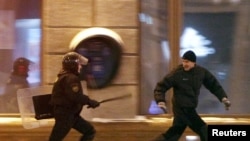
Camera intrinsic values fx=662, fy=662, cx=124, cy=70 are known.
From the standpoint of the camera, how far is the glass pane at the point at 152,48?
10391mm

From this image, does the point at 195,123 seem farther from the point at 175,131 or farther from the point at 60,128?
the point at 60,128

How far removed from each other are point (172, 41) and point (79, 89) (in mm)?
2487

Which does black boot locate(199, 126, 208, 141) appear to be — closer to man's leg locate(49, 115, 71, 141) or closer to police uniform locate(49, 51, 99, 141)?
police uniform locate(49, 51, 99, 141)

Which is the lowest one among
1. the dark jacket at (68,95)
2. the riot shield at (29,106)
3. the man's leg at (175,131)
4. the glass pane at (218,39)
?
the man's leg at (175,131)

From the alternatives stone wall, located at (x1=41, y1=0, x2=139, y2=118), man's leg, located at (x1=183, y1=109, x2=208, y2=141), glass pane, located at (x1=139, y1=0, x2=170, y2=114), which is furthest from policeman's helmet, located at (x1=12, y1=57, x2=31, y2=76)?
man's leg, located at (x1=183, y1=109, x2=208, y2=141)

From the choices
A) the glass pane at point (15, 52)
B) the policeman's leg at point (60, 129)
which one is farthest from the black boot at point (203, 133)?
the glass pane at point (15, 52)

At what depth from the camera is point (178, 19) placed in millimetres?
10422

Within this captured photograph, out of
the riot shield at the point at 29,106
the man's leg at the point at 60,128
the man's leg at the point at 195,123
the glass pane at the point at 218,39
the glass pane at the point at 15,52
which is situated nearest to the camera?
the man's leg at the point at 60,128

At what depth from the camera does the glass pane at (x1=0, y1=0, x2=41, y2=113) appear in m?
10.3

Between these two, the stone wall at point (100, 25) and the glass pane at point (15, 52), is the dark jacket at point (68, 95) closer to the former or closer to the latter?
the stone wall at point (100, 25)

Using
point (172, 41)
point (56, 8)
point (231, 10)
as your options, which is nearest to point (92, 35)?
point (56, 8)

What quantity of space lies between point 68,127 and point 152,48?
2.45 m

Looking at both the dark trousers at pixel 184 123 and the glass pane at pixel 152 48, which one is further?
the glass pane at pixel 152 48

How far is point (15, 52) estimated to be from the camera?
408 inches
